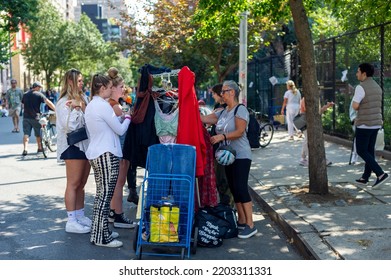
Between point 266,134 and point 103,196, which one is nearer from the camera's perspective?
point 103,196

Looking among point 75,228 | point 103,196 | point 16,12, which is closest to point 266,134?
point 75,228

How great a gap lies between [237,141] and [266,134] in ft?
28.8

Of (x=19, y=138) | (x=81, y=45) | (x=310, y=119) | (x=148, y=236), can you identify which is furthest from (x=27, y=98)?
(x=81, y=45)

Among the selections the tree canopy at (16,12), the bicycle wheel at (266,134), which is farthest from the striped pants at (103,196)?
the tree canopy at (16,12)

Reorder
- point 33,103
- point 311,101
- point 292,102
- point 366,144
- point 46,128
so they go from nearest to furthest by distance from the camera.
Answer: point 311,101 < point 366,144 < point 33,103 < point 46,128 < point 292,102

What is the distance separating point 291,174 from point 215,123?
155 inches

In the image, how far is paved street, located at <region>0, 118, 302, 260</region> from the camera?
5.93 meters

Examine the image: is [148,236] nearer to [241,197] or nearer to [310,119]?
[241,197]

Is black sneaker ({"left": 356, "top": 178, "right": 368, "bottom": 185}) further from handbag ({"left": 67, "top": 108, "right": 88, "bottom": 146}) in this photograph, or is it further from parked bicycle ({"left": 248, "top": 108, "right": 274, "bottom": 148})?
parked bicycle ({"left": 248, "top": 108, "right": 274, "bottom": 148})

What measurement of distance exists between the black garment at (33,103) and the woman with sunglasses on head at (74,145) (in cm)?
779

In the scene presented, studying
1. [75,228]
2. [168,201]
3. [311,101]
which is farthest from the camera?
[311,101]

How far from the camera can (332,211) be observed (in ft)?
23.4

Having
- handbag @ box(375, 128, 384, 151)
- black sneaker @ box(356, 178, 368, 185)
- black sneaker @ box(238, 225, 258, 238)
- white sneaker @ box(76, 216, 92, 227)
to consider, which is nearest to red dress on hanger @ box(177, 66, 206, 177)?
black sneaker @ box(238, 225, 258, 238)

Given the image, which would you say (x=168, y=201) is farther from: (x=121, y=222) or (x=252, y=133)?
(x=121, y=222)
